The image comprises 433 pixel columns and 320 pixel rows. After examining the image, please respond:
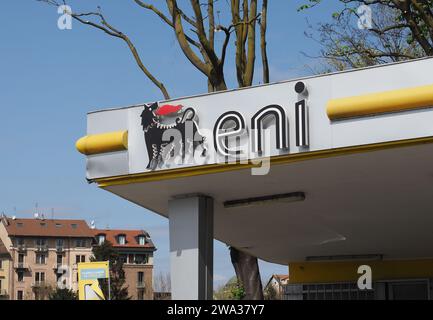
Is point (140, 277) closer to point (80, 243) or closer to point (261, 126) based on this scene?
point (80, 243)

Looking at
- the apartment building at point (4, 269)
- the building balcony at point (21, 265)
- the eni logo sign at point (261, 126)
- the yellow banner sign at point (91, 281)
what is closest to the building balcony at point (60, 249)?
the building balcony at point (21, 265)

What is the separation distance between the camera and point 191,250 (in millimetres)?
13961

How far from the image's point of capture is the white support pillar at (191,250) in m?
13.9

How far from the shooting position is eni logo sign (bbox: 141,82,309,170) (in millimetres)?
12273

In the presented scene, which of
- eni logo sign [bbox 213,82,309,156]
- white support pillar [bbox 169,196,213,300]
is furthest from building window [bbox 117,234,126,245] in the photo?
eni logo sign [bbox 213,82,309,156]

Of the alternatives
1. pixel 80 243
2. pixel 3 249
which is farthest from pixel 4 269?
pixel 80 243

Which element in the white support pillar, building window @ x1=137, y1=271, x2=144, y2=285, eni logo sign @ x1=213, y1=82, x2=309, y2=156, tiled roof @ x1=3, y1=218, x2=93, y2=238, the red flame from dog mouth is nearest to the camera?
eni logo sign @ x1=213, y1=82, x2=309, y2=156

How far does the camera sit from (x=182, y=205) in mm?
14336

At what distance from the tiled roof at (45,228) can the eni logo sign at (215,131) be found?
383 feet

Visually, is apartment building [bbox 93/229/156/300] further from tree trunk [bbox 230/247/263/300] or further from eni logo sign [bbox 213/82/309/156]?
eni logo sign [bbox 213/82/309/156]

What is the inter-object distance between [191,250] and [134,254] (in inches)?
4649

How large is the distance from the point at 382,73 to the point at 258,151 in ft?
7.09

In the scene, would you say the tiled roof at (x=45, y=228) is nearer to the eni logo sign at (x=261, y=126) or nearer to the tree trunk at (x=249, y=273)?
the tree trunk at (x=249, y=273)
